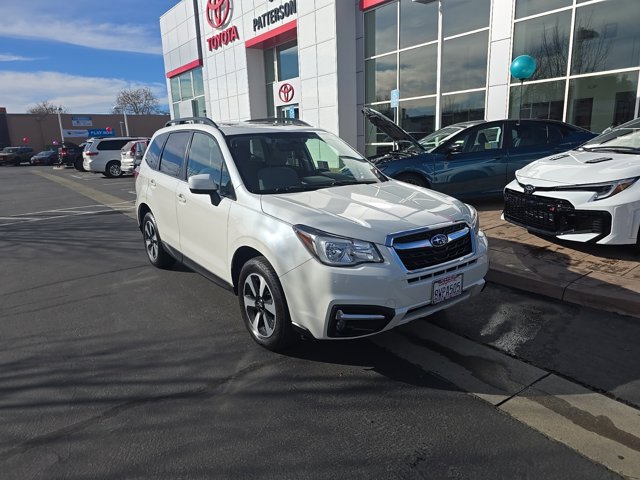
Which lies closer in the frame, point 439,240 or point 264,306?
point 439,240

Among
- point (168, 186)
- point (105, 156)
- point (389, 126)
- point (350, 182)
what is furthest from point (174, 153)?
point (105, 156)

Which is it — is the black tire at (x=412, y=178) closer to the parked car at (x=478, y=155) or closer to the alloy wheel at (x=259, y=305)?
the parked car at (x=478, y=155)

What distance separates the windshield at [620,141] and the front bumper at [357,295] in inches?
151

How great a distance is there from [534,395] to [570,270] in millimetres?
2329

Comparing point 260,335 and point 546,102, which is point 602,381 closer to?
point 260,335

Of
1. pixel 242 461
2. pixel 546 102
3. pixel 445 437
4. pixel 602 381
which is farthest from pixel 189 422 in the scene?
pixel 546 102

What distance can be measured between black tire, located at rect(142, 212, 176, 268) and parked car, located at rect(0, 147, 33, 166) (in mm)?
44056

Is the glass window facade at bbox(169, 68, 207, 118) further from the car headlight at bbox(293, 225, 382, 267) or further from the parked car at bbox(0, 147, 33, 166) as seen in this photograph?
the car headlight at bbox(293, 225, 382, 267)

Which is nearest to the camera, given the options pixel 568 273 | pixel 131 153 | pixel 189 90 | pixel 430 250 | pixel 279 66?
pixel 430 250

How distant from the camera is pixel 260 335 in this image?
3.61m

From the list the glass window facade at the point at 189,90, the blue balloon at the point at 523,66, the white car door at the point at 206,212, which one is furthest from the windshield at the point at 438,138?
the glass window facade at the point at 189,90

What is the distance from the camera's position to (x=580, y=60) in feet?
33.8

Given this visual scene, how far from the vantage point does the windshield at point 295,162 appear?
3.90m

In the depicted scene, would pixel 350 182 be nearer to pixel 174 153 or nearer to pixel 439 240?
pixel 439 240
